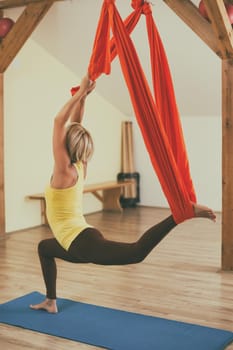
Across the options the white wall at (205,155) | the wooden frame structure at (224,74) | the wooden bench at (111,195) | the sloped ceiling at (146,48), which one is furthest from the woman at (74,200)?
the white wall at (205,155)

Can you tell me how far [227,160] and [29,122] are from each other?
309 centimetres

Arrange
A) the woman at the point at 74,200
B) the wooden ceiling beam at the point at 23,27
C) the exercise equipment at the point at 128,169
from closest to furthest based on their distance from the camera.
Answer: the woman at the point at 74,200 → the wooden ceiling beam at the point at 23,27 → the exercise equipment at the point at 128,169

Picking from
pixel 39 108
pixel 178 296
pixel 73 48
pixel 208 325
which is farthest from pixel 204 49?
pixel 208 325

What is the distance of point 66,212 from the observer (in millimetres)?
3379

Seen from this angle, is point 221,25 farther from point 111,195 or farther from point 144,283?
point 111,195

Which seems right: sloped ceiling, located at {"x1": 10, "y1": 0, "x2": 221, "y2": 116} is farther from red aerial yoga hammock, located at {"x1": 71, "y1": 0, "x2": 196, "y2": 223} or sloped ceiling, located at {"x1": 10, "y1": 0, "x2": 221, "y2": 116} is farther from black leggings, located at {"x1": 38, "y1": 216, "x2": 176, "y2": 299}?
black leggings, located at {"x1": 38, "y1": 216, "x2": 176, "y2": 299}

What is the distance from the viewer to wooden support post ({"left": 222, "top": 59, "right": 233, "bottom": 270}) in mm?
4730

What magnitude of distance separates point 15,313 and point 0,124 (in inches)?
118

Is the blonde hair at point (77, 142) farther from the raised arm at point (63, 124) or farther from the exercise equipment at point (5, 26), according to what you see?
the exercise equipment at point (5, 26)

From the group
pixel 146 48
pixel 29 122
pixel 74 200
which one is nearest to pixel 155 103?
pixel 74 200

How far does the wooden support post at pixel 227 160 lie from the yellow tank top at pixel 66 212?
1827 millimetres

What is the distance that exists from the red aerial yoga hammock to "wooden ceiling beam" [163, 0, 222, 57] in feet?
4.30

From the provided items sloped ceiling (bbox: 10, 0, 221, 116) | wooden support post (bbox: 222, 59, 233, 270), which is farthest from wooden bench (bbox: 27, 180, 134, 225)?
wooden support post (bbox: 222, 59, 233, 270)

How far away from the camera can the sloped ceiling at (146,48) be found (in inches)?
250
